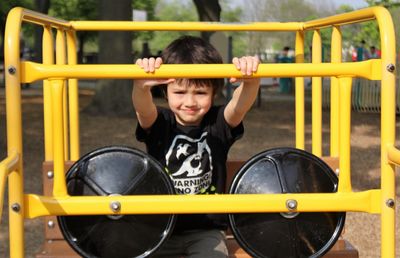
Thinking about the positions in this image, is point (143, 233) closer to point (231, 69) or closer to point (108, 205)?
point (108, 205)

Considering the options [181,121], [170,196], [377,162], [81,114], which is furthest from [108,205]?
[81,114]

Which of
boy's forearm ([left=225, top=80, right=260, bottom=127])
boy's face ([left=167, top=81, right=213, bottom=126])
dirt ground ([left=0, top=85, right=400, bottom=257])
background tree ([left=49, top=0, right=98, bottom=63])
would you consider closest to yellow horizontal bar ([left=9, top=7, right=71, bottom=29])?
boy's face ([left=167, top=81, right=213, bottom=126])

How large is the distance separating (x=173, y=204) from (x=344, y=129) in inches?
22.5

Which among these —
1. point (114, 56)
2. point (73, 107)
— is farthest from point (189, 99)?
point (114, 56)

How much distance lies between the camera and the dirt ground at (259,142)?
5.74 meters

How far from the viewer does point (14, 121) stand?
7.51 feet

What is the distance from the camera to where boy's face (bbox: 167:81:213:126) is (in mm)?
2748

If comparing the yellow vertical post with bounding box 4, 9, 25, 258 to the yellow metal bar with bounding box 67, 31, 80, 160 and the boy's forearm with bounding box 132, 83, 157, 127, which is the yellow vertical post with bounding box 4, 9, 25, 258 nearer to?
the boy's forearm with bounding box 132, 83, 157, 127

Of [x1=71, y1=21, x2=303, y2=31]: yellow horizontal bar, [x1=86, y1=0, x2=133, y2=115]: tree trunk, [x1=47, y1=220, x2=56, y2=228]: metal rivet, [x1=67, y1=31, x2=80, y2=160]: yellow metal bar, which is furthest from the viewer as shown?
[x1=86, y1=0, x2=133, y2=115]: tree trunk

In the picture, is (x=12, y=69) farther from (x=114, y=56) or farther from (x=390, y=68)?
(x=114, y=56)

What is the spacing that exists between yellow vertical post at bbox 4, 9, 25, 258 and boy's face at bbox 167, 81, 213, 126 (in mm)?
633

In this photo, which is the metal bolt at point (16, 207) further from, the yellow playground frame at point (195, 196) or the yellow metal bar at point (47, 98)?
the yellow metal bar at point (47, 98)

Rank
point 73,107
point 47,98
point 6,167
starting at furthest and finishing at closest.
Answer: point 73,107 → point 47,98 → point 6,167

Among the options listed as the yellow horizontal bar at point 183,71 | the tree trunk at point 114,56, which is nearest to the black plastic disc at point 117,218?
the yellow horizontal bar at point 183,71
